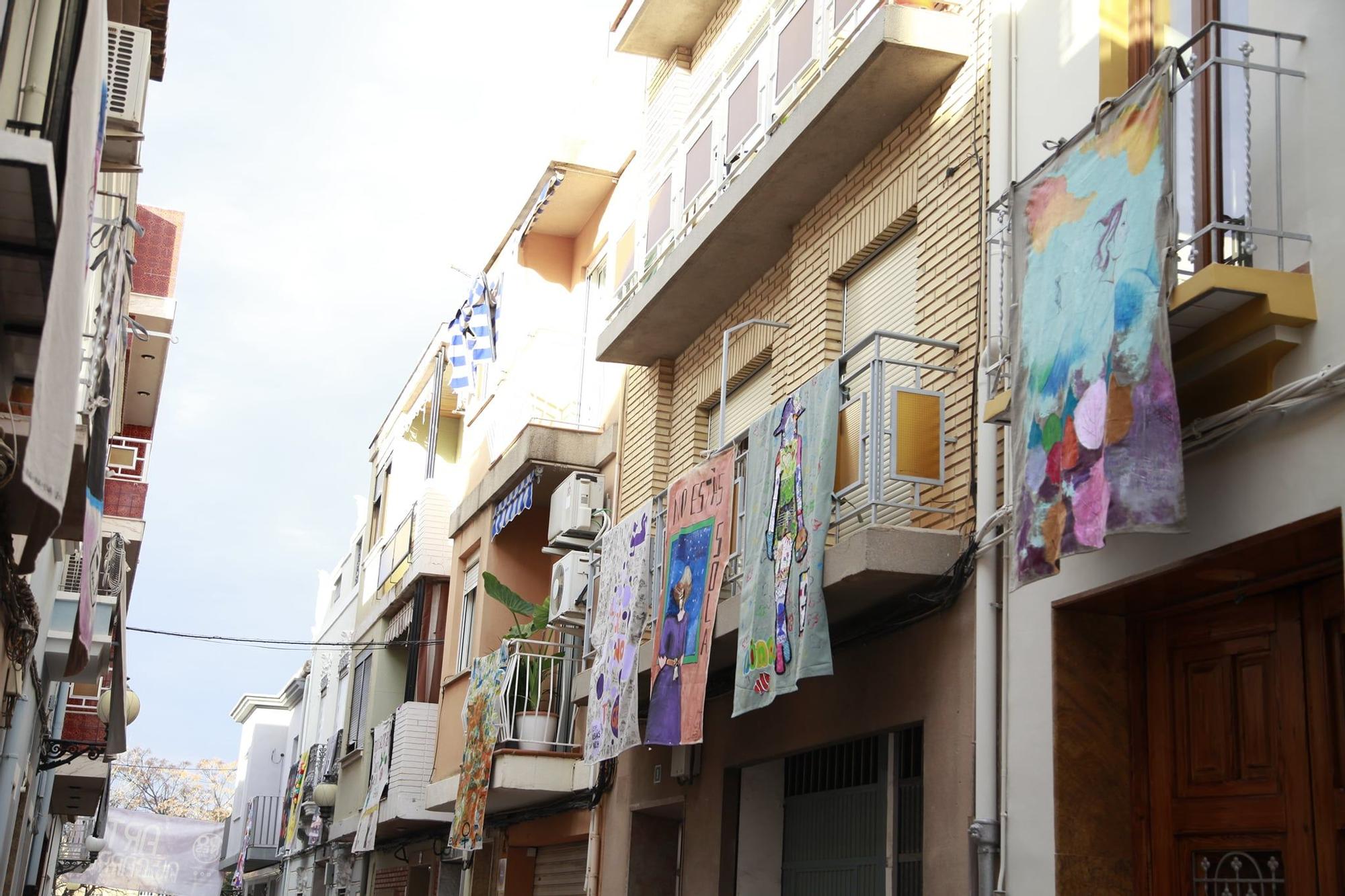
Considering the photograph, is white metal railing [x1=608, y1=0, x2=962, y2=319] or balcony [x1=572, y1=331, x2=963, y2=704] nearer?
balcony [x1=572, y1=331, x2=963, y2=704]

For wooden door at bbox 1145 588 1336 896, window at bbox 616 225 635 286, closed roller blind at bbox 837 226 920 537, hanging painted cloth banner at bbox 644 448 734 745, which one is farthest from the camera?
window at bbox 616 225 635 286

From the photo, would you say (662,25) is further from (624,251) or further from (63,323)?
(63,323)

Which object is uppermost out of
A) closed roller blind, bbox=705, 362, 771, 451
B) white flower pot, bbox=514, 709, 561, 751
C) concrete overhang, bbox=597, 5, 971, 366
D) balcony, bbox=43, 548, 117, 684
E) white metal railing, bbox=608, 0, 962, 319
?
white metal railing, bbox=608, 0, 962, 319

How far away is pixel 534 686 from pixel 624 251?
196 inches

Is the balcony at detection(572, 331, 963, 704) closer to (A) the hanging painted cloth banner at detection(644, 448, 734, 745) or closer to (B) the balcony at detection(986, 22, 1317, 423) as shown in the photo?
(A) the hanging painted cloth banner at detection(644, 448, 734, 745)

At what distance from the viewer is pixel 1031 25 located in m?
8.98

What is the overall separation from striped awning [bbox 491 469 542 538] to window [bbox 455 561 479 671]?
1.36 m

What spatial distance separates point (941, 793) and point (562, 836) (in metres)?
8.21

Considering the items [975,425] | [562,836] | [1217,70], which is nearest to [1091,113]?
[1217,70]

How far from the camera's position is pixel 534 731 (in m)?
15.6

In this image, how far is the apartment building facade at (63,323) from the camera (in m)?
6.88

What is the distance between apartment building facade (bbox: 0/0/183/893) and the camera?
6.88m

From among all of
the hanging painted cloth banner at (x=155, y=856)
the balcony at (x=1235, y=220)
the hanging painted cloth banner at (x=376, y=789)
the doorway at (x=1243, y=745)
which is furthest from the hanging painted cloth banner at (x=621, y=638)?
the hanging painted cloth banner at (x=155, y=856)

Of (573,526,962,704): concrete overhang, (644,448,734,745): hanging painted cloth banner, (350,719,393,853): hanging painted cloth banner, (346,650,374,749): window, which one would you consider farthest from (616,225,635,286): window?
(346,650,374,749): window
